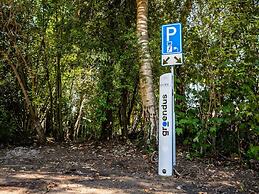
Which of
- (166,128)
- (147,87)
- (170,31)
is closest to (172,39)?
(170,31)

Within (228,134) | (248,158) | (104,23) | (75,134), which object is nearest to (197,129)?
(228,134)

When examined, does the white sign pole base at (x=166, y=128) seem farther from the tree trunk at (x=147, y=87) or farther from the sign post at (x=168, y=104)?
the tree trunk at (x=147, y=87)

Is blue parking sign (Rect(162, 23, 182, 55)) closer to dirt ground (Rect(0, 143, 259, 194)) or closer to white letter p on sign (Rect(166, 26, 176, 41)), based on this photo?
white letter p on sign (Rect(166, 26, 176, 41))

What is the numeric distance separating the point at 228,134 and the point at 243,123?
44cm

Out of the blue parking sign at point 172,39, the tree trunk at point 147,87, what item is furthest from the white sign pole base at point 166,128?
the tree trunk at point 147,87

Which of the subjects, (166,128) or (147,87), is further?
(147,87)

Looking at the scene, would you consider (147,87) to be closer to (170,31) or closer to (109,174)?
(170,31)

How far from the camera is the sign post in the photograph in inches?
167

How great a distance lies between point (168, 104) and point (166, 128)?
30 centimetres

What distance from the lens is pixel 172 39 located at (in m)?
4.36

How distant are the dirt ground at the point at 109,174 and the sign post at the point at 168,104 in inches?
8.5

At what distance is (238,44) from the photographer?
5.29 metres

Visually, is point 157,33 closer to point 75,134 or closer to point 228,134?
point 228,134

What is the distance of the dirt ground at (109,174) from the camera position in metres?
3.60
